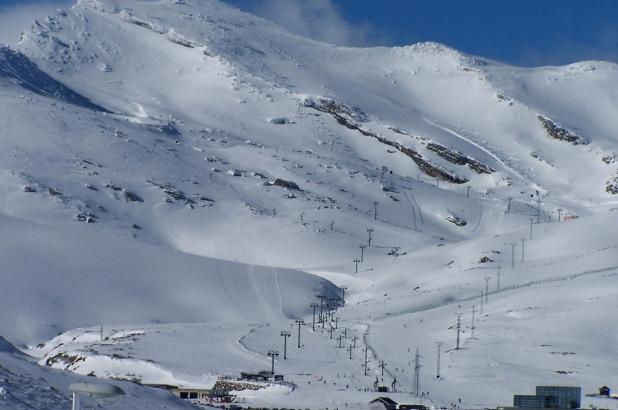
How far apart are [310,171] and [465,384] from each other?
11099cm

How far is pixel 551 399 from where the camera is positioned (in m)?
51.3

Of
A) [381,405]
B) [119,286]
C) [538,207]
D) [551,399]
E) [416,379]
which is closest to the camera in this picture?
[381,405]

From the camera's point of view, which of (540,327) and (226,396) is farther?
(540,327)

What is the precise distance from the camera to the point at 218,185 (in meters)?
165

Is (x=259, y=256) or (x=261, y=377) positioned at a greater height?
(x=259, y=256)

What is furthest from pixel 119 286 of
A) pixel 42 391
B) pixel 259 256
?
pixel 42 391

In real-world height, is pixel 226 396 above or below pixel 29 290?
below

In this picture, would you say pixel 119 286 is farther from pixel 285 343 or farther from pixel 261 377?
pixel 261 377

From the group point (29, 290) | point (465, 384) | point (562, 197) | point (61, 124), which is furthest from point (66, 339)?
point (562, 197)

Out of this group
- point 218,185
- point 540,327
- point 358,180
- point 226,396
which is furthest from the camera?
point 358,180

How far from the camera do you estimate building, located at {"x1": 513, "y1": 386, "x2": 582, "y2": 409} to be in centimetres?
5078

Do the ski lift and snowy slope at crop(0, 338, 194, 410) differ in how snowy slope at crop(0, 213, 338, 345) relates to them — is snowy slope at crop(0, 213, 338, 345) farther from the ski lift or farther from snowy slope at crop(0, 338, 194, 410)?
the ski lift

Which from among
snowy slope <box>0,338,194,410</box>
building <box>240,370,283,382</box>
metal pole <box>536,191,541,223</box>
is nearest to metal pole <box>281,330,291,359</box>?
building <box>240,370,283,382</box>

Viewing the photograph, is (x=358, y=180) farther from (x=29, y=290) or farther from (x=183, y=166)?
(x=29, y=290)
